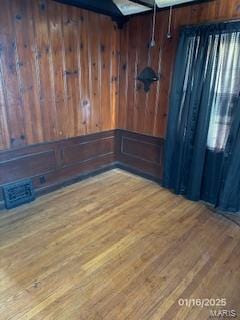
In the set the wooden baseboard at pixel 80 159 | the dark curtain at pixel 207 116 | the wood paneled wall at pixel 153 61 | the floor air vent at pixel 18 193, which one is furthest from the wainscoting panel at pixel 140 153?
the floor air vent at pixel 18 193

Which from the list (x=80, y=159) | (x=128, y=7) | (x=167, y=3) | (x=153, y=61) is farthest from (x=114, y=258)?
(x=128, y=7)

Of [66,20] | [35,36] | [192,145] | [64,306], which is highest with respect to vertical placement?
[66,20]

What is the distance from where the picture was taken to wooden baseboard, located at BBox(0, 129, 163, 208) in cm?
274

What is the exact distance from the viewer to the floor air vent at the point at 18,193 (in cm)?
267

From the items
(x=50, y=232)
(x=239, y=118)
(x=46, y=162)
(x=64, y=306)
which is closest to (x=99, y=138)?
(x=46, y=162)

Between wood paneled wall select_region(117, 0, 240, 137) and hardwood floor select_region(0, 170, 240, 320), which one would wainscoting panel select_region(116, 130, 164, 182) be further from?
hardwood floor select_region(0, 170, 240, 320)

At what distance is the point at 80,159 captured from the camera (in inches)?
134

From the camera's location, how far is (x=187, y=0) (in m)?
2.52

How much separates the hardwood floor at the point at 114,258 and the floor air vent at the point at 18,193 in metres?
0.11

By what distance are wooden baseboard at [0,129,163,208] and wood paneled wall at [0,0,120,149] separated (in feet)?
0.48

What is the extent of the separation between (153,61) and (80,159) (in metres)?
1.70

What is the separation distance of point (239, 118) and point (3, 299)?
8.53 feet

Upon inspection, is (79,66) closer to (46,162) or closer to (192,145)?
(46,162)

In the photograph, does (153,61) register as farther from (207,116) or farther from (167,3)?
(207,116)
